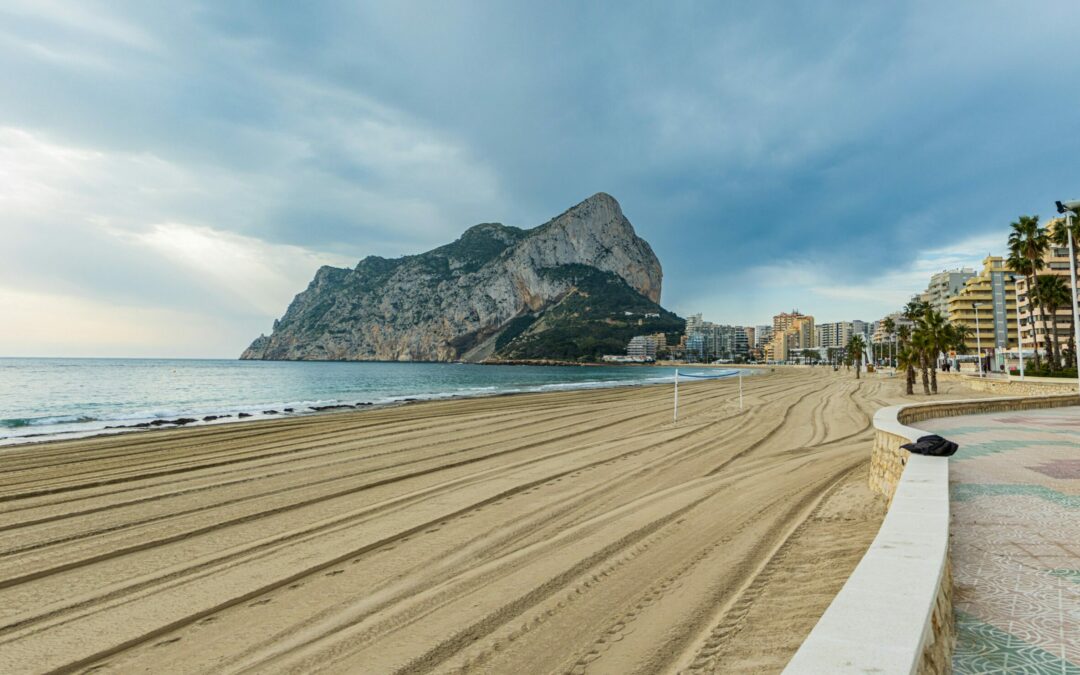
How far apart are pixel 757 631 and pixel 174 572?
5559 millimetres

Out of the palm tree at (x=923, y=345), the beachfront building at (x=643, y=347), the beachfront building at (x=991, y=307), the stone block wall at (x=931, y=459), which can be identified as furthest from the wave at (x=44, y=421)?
the beachfront building at (x=643, y=347)

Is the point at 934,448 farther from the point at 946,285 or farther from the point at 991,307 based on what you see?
the point at 946,285

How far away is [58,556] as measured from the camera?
5.85 meters

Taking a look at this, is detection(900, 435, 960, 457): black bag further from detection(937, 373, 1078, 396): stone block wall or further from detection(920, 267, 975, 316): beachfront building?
detection(920, 267, 975, 316): beachfront building

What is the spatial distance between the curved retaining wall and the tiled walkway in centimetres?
25

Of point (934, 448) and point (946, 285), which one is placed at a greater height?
point (946, 285)

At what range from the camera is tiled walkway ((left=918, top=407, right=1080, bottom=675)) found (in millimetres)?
2746

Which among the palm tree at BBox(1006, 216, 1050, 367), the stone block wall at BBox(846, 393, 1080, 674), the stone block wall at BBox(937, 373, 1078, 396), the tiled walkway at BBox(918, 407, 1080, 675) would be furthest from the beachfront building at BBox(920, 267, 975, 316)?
the tiled walkway at BBox(918, 407, 1080, 675)

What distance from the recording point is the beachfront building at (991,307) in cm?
8050

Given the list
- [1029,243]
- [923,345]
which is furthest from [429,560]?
[1029,243]

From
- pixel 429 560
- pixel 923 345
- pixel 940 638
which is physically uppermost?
pixel 923 345

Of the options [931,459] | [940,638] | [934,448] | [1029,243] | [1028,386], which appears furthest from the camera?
[1029,243]

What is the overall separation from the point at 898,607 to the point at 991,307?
107082mm

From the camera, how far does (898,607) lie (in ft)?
7.13
